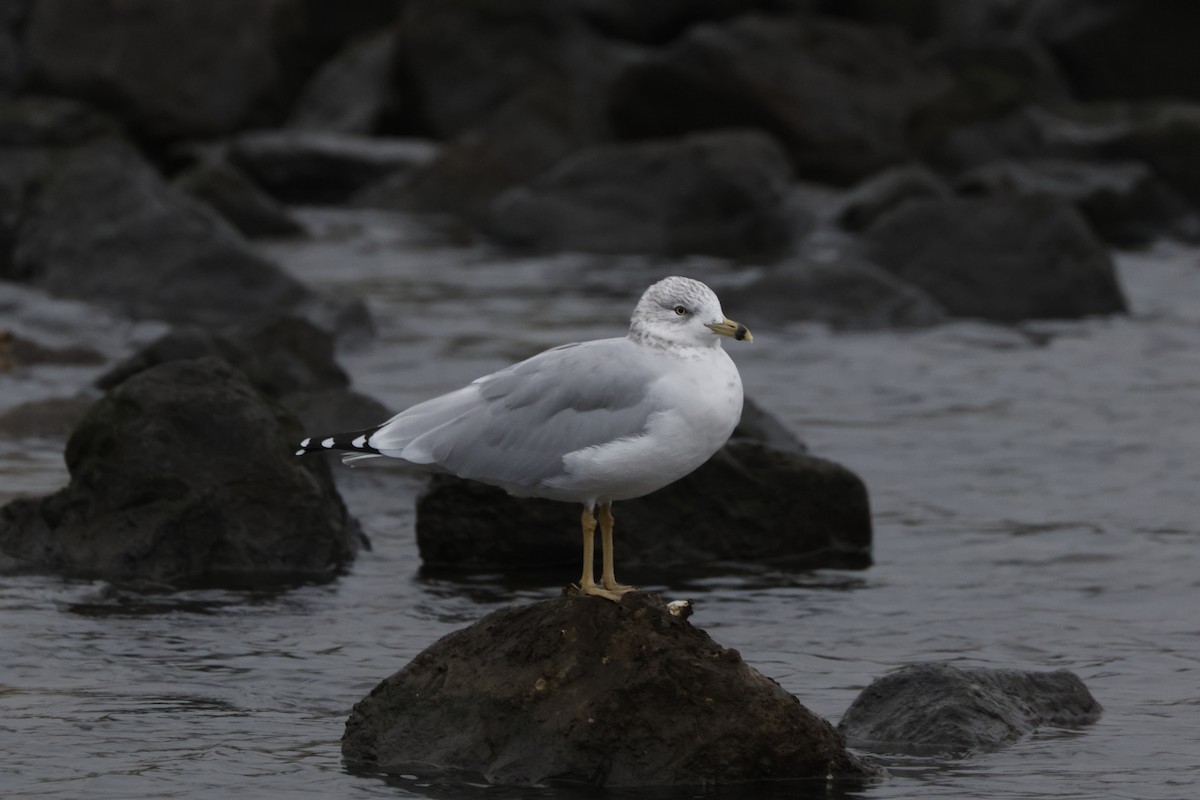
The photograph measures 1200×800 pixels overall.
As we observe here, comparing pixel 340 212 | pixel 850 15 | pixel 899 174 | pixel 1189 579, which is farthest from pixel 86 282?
pixel 850 15

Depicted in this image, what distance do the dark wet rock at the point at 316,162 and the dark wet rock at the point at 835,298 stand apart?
9.18 m

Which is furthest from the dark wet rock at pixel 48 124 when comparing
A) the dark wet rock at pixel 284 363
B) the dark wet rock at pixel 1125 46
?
the dark wet rock at pixel 1125 46

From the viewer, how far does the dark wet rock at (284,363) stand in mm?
11859

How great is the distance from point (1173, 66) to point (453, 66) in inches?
401

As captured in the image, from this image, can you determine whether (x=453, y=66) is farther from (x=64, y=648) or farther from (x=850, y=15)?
(x=64, y=648)

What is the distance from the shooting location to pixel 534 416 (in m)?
7.23

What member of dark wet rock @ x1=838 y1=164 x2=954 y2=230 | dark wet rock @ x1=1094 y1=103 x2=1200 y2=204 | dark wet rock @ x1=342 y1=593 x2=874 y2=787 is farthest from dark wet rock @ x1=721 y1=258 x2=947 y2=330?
dark wet rock @ x1=342 y1=593 x2=874 y2=787

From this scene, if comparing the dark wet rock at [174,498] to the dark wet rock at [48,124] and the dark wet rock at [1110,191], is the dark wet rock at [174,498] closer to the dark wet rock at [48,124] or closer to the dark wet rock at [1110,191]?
the dark wet rock at [1110,191]

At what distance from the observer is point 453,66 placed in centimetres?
2862

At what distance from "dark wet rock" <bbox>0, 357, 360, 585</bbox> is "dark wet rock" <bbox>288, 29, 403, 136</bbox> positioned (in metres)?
19.1

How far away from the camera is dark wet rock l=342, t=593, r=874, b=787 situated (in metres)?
6.76

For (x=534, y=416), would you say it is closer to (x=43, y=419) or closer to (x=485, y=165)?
(x=43, y=419)

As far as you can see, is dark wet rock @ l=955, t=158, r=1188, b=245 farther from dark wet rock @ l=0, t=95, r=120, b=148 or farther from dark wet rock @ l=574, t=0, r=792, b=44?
dark wet rock @ l=0, t=95, r=120, b=148

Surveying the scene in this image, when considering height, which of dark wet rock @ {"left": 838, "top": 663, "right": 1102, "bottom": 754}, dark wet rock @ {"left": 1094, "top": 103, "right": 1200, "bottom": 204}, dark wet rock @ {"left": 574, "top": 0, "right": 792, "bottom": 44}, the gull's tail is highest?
dark wet rock @ {"left": 574, "top": 0, "right": 792, "bottom": 44}
